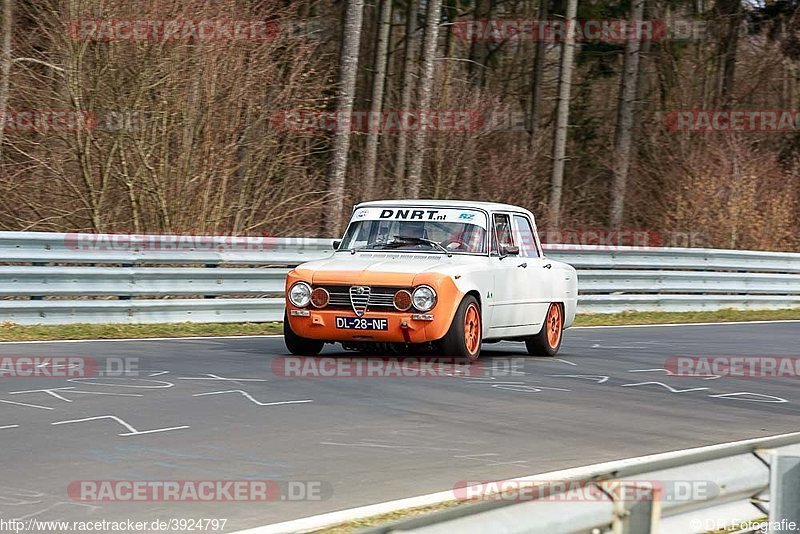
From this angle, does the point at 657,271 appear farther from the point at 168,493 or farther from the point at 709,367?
the point at 168,493

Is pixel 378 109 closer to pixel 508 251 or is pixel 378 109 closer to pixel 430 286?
pixel 508 251

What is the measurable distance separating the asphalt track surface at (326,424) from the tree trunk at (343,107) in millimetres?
8360

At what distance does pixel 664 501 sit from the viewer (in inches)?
180

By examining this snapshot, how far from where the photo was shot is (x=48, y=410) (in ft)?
28.6

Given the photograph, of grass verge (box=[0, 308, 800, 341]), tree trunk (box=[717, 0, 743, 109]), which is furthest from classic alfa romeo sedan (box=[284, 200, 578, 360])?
tree trunk (box=[717, 0, 743, 109])

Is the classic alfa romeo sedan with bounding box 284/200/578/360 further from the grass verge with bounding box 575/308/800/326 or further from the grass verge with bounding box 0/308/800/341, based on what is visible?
the grass verge with bounding box 575/308/800/326

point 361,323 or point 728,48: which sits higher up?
point 728,48

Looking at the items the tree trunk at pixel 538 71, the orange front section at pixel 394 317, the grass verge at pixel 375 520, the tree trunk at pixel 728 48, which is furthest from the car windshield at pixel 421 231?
the tree trunk at pixel 728 48

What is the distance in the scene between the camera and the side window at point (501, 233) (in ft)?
44.0

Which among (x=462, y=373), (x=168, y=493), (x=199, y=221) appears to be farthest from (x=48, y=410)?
(x=199, y=221)

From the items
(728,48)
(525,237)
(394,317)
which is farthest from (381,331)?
(728,48)

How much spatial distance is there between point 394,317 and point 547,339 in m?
2.80

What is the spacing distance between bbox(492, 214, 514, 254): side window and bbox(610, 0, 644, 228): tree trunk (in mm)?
20521

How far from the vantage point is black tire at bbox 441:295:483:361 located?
1206 cm
